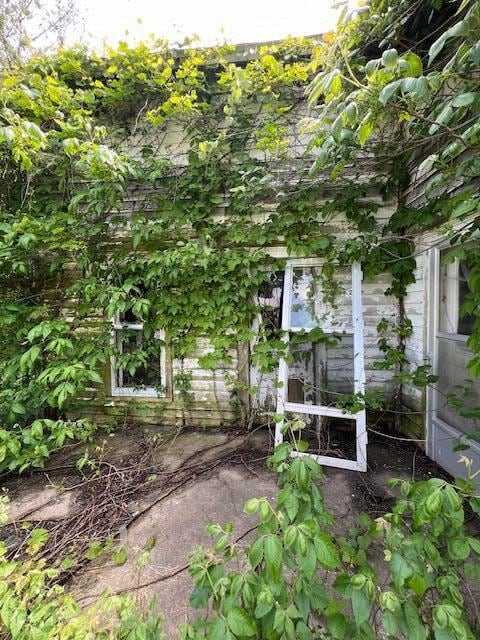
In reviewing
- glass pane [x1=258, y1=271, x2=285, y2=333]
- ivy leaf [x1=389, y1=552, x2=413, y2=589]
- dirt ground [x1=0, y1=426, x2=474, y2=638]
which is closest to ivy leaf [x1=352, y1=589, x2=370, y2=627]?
ivy leaf [x1=389, y1=552, x2=413, y2=589]

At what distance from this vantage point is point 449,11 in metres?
2.00

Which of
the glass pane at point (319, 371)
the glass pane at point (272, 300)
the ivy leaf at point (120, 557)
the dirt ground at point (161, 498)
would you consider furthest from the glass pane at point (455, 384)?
the ivy leaf at point (120, 557)

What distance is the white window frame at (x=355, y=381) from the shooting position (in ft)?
8.18

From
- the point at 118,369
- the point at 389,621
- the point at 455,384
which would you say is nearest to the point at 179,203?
the point at 118,369

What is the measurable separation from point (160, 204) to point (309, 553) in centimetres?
322

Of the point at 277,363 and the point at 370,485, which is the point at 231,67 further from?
the point at 370,485

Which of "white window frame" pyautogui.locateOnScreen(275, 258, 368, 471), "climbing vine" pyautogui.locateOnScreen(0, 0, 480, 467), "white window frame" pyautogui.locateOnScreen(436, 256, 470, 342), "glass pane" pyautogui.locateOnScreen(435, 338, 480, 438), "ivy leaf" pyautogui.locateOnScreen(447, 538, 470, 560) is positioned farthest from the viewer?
"climbing vine" pyautogui.locateOnScreen(0, 0, 480, 467)

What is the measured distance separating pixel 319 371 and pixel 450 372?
1.07 meters

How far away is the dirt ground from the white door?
0.78 feet

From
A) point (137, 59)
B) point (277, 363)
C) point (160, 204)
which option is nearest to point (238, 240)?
point (160, 204)

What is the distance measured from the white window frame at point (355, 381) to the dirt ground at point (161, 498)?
100 mm

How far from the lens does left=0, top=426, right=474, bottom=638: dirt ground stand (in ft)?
5.42

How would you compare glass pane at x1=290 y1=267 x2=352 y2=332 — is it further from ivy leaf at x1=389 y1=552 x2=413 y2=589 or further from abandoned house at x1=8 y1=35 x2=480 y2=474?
ivy leaf at x1=389 y1=552 x2=413 y2=589

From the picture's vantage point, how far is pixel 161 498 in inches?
88.7
